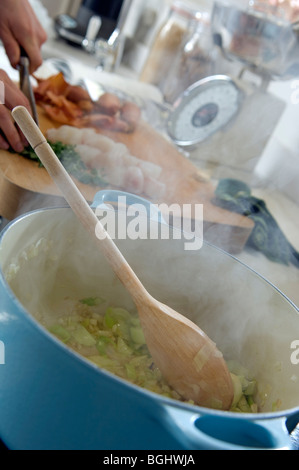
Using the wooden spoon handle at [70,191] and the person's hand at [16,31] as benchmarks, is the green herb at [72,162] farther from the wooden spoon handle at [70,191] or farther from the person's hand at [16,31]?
the wooden spoon handle at [70,191]

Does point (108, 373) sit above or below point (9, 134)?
above

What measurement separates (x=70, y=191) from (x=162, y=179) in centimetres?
71

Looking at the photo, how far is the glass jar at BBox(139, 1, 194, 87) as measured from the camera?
2234 millimetres

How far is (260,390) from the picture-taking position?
696 millimetres

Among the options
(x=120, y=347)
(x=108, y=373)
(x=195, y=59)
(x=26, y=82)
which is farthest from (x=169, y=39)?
(x=108, y=373)

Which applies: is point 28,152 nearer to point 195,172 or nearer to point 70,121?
point 70,121

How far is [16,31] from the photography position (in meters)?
1.23

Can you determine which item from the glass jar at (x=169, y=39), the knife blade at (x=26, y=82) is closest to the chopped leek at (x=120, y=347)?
the knife blade at (x=26, y=82)

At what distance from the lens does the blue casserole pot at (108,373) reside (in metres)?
0.40

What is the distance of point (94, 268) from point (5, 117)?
40cm

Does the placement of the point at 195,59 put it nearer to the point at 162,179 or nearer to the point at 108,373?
the point at 162,179

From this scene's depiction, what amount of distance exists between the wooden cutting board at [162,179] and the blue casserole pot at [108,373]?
238 mm

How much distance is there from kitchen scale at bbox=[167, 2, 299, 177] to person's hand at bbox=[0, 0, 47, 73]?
45 cm
